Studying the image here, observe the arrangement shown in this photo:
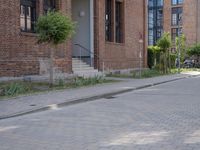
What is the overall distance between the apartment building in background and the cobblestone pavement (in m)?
59.3

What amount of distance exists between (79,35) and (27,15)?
9.20m

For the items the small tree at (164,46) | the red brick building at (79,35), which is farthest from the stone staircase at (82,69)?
the small tree at (164,46)

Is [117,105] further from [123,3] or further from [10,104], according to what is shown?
[123,3]

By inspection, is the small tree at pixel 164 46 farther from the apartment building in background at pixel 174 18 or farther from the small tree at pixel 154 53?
the apartment building in background at pixel 174 18

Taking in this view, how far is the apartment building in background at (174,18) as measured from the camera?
242 ft

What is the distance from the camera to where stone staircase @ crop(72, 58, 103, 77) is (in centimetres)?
2729

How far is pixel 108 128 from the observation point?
1028cm

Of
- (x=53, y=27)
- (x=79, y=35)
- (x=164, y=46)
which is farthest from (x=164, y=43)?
(x=53, y=27)

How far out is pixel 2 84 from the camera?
1917 centimetres

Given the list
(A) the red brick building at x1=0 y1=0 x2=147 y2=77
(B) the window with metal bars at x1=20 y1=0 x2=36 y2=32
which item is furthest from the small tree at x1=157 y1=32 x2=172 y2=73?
(B) the window with metal bars at x1=20 y1=0 x2=36 y2=32

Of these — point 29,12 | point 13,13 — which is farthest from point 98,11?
point 13,13

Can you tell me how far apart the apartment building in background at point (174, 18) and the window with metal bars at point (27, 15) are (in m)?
50.6

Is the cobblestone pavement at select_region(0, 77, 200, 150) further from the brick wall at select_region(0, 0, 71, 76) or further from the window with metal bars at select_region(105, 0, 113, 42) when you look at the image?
the window with metal bars at select_region(105, 0, 113, 42)

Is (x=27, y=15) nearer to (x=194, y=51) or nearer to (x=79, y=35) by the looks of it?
(x=79, y=35)
